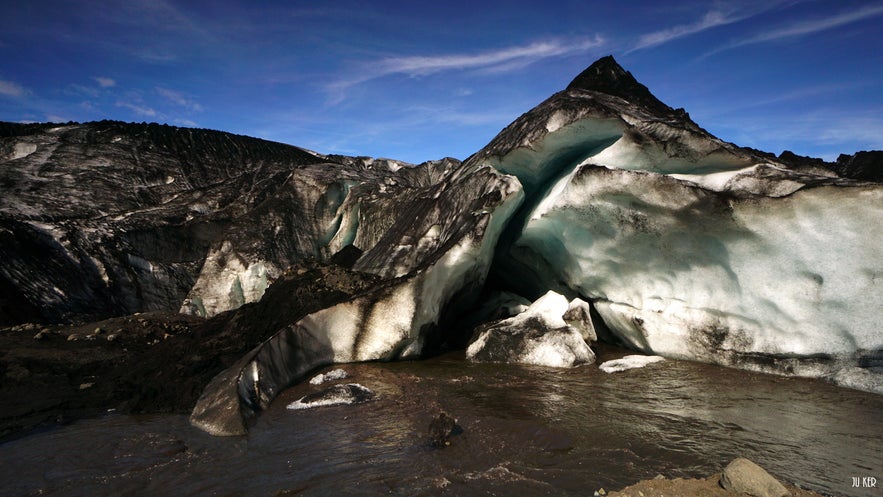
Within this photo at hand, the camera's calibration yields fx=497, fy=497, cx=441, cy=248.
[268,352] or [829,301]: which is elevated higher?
[829,301]

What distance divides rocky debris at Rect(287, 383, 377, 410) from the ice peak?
7488 millimetres

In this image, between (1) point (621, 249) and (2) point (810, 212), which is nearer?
(2) point (810, 212)

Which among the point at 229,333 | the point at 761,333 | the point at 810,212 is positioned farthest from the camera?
the point at 229,333

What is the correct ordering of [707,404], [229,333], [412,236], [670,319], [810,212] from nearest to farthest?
[707,404] < [810,212] < [670,319] < [229,333] < [412,236]

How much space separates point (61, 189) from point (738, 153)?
17.8 meters

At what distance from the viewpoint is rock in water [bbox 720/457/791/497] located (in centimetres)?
258

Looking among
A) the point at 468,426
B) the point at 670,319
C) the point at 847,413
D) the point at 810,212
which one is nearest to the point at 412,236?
the point at 670,319

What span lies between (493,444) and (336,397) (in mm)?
1915

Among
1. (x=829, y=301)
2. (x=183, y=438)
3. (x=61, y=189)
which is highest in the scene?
(x=61, y=189)

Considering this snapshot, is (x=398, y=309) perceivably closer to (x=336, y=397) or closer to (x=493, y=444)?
(x=336, y=397)

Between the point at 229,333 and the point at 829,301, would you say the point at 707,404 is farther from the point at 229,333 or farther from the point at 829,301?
the point at 229,333

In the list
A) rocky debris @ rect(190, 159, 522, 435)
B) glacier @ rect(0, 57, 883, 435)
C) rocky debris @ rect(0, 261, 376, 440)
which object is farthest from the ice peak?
rocky debris @ rect(0, 261, 376, 440)

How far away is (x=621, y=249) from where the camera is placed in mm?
6512

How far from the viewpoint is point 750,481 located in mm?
2604
